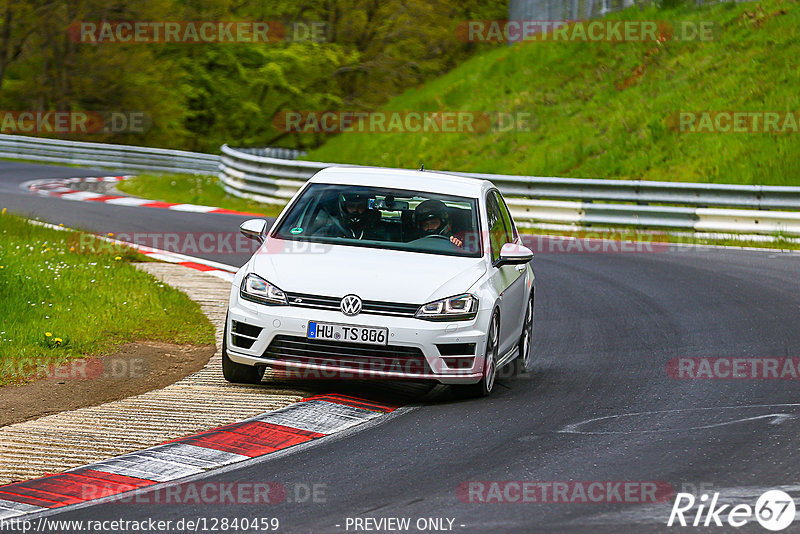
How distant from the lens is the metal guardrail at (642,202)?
2031 cm

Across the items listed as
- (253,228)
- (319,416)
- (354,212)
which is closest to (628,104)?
(354,212)

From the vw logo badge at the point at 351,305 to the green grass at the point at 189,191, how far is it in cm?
1618

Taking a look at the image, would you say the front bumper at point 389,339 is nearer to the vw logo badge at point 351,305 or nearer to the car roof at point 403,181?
the vw logo badge at point 351,305

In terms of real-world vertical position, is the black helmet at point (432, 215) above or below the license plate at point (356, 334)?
above

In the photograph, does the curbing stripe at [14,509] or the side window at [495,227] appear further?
the side window at [495,227]

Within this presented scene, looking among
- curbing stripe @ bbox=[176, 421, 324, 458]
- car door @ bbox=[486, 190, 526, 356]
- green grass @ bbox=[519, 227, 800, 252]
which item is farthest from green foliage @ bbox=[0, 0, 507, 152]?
curbing stripe @ bbox=[176, 421, 324, 458]

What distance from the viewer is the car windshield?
892 cm

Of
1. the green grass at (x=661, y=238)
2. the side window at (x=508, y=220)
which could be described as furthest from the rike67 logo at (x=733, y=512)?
the green grass at (x=661, y=238)

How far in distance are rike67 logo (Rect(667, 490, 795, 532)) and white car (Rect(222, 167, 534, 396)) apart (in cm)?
262

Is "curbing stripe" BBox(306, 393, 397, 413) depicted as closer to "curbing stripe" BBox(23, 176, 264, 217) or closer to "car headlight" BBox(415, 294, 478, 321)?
"car headlight" BBox(415, 294, 478, 321)

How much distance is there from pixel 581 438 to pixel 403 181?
3.01 meters

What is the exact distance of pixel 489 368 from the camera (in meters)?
8.45

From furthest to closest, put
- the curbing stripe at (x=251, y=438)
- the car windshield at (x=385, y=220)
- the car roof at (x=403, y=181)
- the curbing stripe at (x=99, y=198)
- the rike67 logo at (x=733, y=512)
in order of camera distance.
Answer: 1. the curbing stripe at (x=99, y=198)
2. the car roof at (x=403, y=181)
3. the car windshield at (x=385, y=220)
4. the curbing stripe at (x=251, y=438)
5. the rike67 logo at (x=733, y=512)

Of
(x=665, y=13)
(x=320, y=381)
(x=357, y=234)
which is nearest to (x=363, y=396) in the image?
(x=320, y=381)
